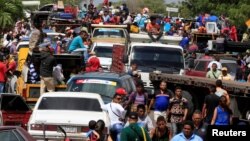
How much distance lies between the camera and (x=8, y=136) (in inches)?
561

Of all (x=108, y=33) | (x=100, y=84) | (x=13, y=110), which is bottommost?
(x=108, y=33)

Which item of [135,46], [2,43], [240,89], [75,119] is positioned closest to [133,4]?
[2,43]

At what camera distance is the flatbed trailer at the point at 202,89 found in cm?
2516

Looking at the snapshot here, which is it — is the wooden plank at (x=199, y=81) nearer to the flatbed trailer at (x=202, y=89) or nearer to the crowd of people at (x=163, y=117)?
the flatbed trailer at (x=202, y=89)

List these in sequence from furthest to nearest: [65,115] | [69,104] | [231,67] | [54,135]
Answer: [231,67] → [69,104] → [65,115] → [54,135]

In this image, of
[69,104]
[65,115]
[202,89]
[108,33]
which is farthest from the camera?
[108,33]

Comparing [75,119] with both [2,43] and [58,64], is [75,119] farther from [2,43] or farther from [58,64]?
[2,43]

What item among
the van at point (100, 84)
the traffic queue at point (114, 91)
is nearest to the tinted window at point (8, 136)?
the traffic queue at point (114, 91)

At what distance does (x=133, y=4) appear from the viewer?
80.4 metres

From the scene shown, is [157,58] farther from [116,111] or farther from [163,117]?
[163,117]

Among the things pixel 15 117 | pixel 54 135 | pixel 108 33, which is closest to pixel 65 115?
pixel 54 135

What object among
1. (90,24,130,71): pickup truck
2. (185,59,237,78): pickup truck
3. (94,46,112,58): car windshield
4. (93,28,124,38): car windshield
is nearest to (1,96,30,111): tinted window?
(185,59,237,78): pickup truck

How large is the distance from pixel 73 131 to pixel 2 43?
→ 29.0 metres

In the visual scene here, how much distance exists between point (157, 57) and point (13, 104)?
368 inches
